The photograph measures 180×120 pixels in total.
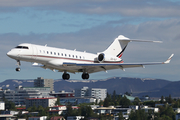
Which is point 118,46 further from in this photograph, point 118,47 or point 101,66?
point 101,66

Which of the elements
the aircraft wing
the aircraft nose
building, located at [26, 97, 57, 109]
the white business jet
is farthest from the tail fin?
building, located at [26, 97, 57, 109]

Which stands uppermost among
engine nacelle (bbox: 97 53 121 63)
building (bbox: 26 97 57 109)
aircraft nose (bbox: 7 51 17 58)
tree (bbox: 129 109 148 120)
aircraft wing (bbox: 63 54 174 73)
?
building (bbox: 26 97 57 109)

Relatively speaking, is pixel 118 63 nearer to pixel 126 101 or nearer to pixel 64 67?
pixel 64 67

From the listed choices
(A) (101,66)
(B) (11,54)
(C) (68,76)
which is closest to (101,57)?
(A) (101,66)

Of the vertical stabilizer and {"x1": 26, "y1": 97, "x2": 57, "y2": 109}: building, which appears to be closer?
the vertical stabilizer

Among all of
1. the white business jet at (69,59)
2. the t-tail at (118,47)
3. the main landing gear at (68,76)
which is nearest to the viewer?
the white business jet at (69,59)

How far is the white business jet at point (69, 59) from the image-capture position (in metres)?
36.7

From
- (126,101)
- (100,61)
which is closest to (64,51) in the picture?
(100,61)

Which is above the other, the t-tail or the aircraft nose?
the t-tail

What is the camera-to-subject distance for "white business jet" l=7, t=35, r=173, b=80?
120ft

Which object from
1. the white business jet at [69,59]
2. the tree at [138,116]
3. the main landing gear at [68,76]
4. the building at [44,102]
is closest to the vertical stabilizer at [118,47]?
the white business jet at [69,59]

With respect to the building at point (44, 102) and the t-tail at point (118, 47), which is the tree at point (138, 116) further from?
the t-tail at point (118, 47)

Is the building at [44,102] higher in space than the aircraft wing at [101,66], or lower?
higher

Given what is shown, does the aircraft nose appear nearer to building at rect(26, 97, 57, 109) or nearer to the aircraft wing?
the aircraft wing
